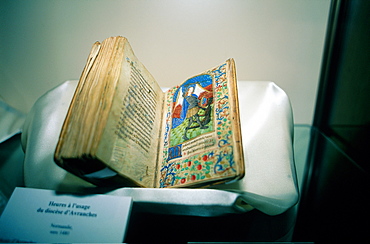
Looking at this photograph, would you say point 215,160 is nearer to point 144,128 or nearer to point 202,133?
point 202,133

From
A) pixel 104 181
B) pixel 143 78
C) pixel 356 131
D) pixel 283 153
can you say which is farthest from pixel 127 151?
pixel 356 131

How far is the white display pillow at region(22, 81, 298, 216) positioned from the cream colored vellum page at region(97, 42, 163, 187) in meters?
0.06

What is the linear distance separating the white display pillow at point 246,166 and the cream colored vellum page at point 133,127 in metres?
0.06

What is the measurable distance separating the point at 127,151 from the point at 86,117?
0.09m

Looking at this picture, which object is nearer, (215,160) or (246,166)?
(215,160)

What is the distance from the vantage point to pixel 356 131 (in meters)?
0.67

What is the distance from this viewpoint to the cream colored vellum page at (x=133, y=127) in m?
0.42

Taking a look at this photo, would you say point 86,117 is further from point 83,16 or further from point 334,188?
point 334,188

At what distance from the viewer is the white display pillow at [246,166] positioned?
17.9 inches

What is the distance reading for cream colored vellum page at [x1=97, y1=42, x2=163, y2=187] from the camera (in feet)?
1.37

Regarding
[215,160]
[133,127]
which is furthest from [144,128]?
[215,160]

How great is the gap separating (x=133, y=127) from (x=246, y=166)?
0.26m

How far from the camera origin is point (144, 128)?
52 cm

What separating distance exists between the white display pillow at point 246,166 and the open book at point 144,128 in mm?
35
